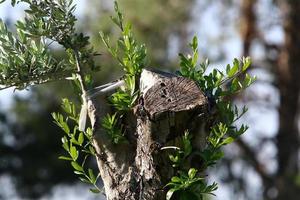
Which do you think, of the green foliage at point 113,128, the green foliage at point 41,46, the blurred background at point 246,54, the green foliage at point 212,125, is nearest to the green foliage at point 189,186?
the green foliage at point 212,125

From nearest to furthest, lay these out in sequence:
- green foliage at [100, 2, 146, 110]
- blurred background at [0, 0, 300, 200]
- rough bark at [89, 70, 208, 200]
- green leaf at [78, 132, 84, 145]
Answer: rough bark at [89, 70, 208, 200] < green foliage at [100, 2, 146, 110] < green leaf at [78, 132, 84, 145] < blurred background at [0, 0, 300, 200]

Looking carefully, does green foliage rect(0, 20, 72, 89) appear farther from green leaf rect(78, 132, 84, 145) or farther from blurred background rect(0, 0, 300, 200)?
blurred background rect(0, 0, 300, 200)

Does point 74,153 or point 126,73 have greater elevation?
point 126,73

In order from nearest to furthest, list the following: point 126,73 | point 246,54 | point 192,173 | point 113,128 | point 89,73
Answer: point 192,173 < point 113,128 < point 126,73 < point 89,73 < point 246,54

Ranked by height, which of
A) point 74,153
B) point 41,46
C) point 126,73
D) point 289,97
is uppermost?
point 289,97

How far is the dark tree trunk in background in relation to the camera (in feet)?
54.4

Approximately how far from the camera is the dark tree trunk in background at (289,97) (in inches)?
653

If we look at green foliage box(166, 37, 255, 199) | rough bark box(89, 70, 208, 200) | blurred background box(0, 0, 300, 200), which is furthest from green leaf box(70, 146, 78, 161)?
blurred background box(0, 0, 300, 200)

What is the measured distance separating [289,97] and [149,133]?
41.8 feet

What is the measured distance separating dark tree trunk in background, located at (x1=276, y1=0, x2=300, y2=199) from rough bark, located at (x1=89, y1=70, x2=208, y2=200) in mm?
12345

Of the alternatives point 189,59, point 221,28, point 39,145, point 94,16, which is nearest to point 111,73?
point 94,16

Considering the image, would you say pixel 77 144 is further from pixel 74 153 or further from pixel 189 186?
pixel 189 186

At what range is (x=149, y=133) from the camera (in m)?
4.18

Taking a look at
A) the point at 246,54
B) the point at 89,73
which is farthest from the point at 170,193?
the point at 246,54
